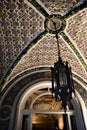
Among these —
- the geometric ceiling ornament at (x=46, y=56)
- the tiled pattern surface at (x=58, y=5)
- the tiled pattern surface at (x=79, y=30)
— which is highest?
the tiled pattern surface at (x=58, y=5)

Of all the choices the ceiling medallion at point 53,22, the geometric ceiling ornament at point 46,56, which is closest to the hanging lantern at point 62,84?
the ceiling medallion at point 53,22

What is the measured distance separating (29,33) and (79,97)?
255cm

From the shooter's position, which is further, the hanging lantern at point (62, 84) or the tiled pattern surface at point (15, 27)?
the tiled pattern surface at point (15, 27)

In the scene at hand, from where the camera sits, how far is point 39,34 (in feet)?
16.7

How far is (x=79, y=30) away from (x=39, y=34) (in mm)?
1126

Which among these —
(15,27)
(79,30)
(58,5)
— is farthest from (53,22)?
(15,27)

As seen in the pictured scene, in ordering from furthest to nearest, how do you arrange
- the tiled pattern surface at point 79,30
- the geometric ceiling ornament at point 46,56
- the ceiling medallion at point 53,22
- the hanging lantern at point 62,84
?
the geometric ceiling ornament at point 46,56
the ceiling medallion at point 53,22
the tiled pattern surface at point 79,30
the hanging lantern at point 62,84

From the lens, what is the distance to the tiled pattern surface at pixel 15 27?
4410 mm

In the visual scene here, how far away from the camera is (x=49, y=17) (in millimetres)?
4719

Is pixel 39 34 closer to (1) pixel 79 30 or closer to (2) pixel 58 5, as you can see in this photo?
(2) pixel 58 5

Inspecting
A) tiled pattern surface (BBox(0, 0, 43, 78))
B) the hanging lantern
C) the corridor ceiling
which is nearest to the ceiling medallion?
the corridor ceiling

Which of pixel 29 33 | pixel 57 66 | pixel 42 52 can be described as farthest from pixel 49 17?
pixel 57 66

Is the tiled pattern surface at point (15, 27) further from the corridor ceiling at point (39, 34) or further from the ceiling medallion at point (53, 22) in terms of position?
the ceiling medallion at point (53, 22)

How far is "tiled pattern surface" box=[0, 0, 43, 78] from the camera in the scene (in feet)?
14.5
